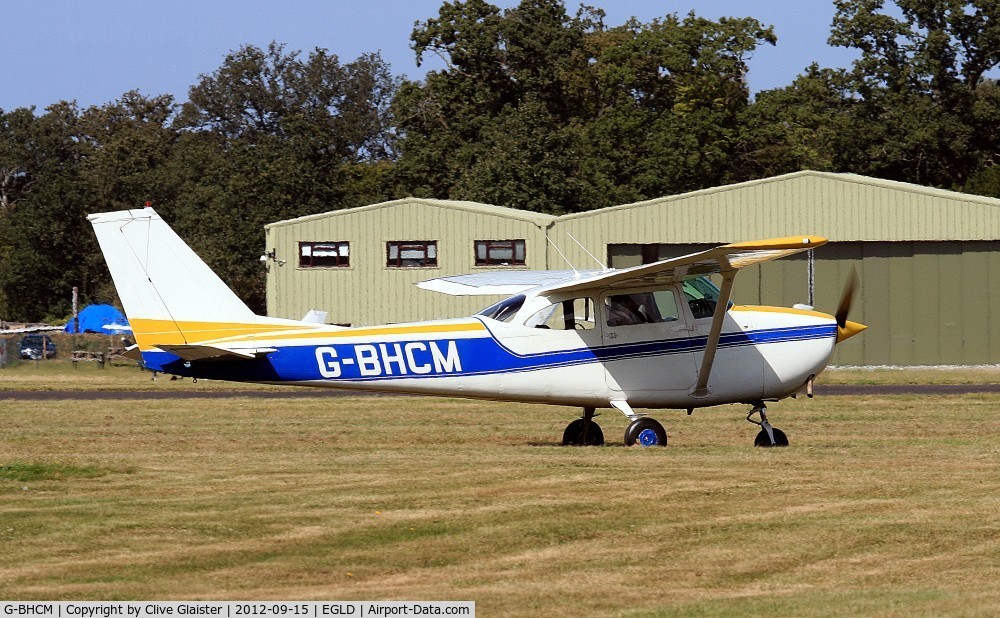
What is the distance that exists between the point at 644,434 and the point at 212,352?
4827 millimetres

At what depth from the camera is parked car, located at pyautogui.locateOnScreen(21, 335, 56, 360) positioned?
37.5 meters

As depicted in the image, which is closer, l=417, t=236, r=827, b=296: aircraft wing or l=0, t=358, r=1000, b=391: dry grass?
l=417, t=236, r=827, b=296: aircraft wing

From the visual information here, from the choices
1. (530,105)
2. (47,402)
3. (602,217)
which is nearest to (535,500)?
(47,402)

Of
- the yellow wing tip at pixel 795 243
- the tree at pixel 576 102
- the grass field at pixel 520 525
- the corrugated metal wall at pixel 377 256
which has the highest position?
the tree at pixel 576 102

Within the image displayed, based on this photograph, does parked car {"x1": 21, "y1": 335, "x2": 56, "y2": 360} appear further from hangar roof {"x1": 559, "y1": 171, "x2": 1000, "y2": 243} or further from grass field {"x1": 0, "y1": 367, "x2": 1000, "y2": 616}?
grass field {"x1": 0, "y1": 367, "x2": 1000, "y2": 616}

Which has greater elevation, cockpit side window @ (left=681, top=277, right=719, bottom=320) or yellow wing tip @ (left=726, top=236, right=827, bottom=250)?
yellow wing tip @ (left=726, top=236, right=827, bottom=250)

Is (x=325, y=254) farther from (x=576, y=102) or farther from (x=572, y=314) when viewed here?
(x=576, y=102)

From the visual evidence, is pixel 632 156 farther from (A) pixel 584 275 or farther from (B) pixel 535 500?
(B) pixel 535 500

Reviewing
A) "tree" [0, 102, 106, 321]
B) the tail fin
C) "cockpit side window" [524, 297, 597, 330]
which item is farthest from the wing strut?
"tree" [0, 102, 106, 321]

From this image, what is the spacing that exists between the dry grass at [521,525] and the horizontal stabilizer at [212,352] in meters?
1.06

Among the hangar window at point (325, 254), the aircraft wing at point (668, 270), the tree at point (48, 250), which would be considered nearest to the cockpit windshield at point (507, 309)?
the aircraft wing at point (668, 270)

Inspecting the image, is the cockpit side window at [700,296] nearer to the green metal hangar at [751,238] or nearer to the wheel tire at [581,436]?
the wheel tire at [581,436]

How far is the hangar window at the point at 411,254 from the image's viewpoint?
37531 millimetres

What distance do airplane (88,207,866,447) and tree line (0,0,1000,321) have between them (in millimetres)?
30403
